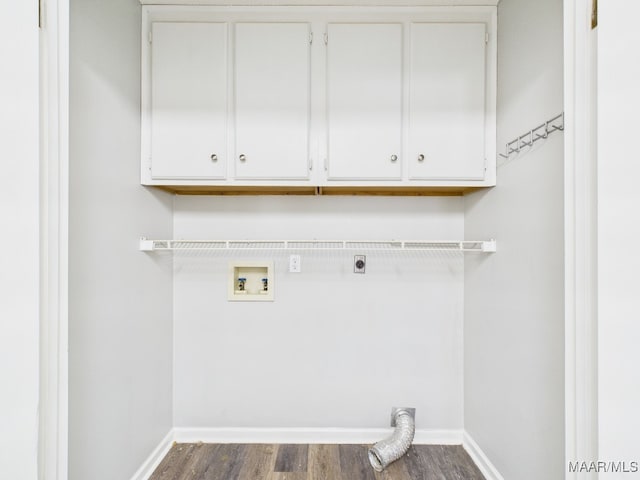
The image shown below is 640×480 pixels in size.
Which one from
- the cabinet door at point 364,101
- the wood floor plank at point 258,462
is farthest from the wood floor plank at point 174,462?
the cabinet door at point 364,101

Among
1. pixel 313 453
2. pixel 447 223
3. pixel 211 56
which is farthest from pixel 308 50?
pixel 313 453

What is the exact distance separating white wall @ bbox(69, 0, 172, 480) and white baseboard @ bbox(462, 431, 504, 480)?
71.1 inches

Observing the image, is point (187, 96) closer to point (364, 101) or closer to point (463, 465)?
point (364, 101)

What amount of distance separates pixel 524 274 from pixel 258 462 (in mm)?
1710

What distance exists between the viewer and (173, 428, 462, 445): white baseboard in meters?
1.87

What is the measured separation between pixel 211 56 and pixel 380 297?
163 cm

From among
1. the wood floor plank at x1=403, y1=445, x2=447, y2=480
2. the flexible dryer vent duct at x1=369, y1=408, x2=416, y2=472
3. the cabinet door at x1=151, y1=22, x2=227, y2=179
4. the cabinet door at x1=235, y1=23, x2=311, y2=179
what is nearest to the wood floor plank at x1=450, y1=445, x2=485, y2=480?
the wood floor plank at x1=403, y1=445, x2=447, y2=480

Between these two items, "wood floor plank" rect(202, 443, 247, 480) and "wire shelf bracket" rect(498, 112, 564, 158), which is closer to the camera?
"wire shelf bracket" rect(498, 112, 564, 158)

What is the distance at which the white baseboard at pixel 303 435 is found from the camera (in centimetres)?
187
